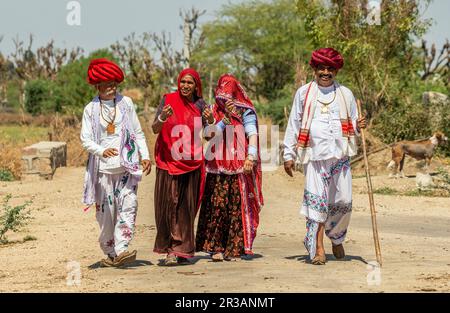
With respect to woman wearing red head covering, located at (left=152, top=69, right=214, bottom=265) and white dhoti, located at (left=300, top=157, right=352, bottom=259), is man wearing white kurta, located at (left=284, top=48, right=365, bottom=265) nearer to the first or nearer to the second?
white dhoti, located at (left=300, top=157, right=352, bottom=259)

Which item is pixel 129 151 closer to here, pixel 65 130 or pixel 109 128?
pixel 109 128

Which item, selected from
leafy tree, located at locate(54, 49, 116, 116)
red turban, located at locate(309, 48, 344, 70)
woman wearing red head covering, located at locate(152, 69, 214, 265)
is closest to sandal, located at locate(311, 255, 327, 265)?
woman wearing red head covering, located at locate(152, 69, 214, 265)

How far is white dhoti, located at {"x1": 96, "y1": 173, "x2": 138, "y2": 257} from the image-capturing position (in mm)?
8633

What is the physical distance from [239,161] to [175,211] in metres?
0.78

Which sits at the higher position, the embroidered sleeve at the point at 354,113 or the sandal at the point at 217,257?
the embroidered sleeve at the point at 354,113

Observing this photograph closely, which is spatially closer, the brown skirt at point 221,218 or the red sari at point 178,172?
the red sari at point 178,172

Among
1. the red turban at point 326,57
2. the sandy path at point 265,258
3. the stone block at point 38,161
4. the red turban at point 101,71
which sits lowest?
the sandy path at point 265,258

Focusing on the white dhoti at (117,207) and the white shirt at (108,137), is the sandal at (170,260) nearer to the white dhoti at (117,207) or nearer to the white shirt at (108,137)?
the white dhoti at (117,207)

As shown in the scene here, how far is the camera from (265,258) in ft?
30.2

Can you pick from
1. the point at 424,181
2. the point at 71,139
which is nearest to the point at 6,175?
the point at 71,139

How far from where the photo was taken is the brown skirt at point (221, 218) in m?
9.17

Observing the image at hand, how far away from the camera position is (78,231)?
11820 mm

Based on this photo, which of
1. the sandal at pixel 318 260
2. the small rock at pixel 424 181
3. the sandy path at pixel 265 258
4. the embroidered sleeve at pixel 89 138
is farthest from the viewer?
the small rock at pixel 424 181

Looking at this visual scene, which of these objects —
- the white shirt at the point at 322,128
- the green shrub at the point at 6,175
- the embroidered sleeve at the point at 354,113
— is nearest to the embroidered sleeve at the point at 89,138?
the white shirt at the point at 322,128
